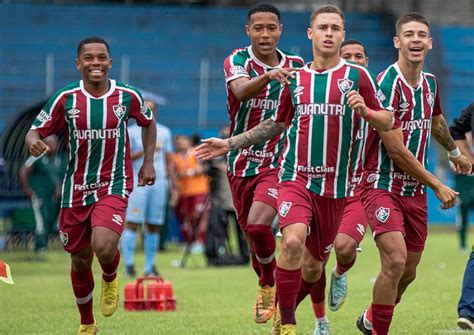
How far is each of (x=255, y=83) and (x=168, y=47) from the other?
27.4 m

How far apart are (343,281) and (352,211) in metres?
0.73

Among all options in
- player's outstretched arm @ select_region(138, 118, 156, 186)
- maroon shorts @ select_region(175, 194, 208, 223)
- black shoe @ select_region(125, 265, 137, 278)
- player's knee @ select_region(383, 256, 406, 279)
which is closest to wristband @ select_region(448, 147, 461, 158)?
player's knee @ select_region(383, 256, 406, 279)

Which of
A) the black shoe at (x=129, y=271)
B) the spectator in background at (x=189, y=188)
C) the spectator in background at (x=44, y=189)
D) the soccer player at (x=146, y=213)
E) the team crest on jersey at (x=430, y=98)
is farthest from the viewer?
the spectator in background at (x=189, y=188)

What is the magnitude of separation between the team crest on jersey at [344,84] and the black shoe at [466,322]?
8.10 ft

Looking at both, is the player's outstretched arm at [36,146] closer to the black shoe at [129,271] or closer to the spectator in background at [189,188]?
the black shoe at [129,271]

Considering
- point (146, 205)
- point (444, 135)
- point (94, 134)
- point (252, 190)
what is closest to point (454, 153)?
point (444, 135)

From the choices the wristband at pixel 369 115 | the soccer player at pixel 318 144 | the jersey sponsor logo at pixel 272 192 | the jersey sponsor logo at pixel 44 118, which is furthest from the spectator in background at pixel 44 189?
the wristband at pixel 369 115

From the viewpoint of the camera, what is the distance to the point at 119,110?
381 inches

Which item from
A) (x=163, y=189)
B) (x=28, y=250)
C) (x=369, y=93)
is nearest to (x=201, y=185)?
(x=28, y=250)

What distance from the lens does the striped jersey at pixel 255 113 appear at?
9.69 metres

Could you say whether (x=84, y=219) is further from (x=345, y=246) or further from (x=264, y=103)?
(x=345, y=246)

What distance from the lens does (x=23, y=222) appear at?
68.1 ft

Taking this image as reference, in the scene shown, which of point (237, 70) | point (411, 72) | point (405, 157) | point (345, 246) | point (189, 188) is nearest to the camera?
point (405, 157)

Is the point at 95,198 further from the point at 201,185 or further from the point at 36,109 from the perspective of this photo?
the point at 201,185
